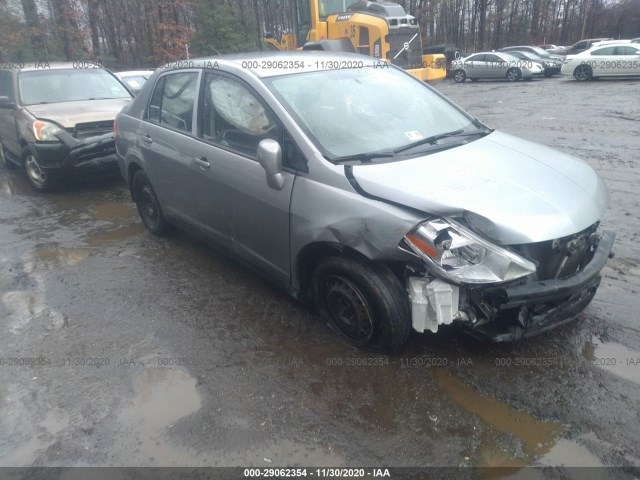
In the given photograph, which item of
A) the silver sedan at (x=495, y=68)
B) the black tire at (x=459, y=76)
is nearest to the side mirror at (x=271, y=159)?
the silver sedan at (x=495, y=68)

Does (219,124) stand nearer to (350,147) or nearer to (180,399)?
(350,147)

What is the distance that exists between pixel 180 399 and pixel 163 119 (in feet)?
9.00

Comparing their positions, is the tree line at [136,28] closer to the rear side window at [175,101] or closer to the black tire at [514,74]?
the rear side window at [175,101]

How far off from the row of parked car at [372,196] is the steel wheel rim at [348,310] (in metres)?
0.01

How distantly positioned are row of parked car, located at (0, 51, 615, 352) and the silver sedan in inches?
875

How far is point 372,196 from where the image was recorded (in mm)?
2855

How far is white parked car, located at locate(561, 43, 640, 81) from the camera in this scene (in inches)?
796

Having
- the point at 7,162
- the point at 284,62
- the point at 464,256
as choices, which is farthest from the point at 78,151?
the point at 464,256

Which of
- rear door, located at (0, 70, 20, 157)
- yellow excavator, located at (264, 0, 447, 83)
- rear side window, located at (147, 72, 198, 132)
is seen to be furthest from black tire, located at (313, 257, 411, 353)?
yellow excavator, located at (264, 0, 447, 83)

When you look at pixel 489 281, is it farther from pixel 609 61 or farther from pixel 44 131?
pixel 609 61

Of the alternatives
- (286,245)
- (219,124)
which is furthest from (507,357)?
(219,124)

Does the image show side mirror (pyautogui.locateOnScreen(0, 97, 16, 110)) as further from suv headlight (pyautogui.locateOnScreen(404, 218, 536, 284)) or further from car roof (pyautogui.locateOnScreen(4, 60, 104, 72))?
suv headlight (pyautogui.locateOnScreen(404, 218, 536, 284))

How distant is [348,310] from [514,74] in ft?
79.3

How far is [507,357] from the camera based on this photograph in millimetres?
3125
